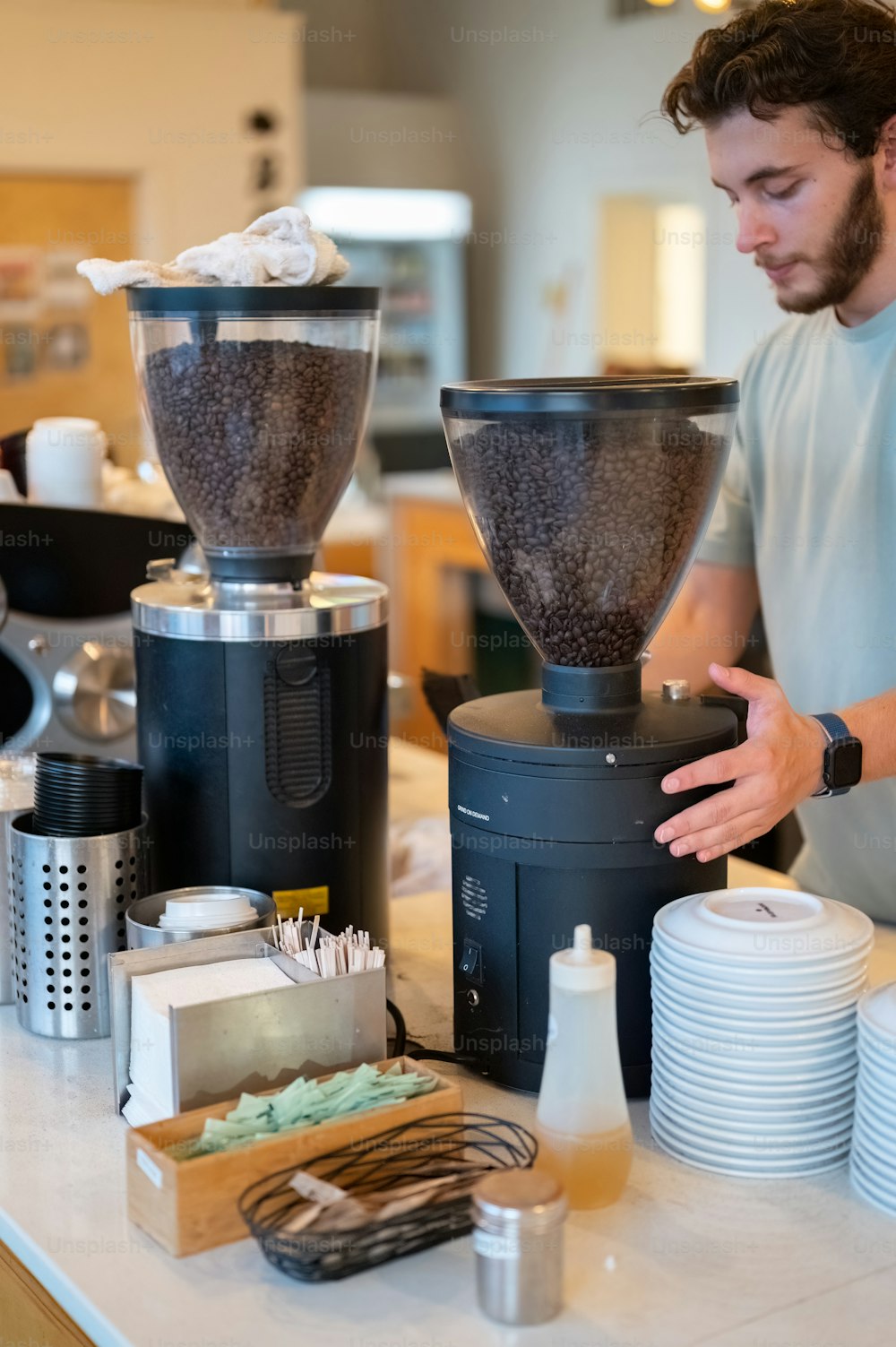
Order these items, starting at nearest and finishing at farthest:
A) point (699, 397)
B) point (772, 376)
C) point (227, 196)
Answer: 1. point (699, 397)
2. point (772, 376)
3. point (227, 196)

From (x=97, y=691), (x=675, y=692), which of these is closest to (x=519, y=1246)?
(x=675, y=692)

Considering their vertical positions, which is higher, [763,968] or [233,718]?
[233,718]

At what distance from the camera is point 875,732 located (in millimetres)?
1282

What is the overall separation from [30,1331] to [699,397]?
33.6 inches

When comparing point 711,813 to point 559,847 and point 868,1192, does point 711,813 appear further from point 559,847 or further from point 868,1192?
point 868,1192

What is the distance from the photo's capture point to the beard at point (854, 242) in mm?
1626

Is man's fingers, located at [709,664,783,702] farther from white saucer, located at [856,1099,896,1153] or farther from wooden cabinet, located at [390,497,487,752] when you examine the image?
wooden cabinet, located at [390,497,487,752]

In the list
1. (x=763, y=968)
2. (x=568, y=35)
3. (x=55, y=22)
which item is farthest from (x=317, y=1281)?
(x=568, y=35)

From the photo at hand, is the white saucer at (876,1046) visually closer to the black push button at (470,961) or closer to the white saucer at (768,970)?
the white saucer at (768,970)

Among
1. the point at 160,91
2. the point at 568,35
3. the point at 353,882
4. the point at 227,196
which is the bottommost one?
the point at 353,882

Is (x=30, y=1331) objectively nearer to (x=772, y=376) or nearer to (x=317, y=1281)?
(x=317, y=1281)

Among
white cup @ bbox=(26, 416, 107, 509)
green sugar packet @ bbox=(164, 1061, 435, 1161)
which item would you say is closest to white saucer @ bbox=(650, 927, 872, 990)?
green sugar packet @ bbox=(164, 1061, 435, 1161)

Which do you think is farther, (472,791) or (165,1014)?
(472,791)

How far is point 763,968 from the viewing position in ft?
3.43
